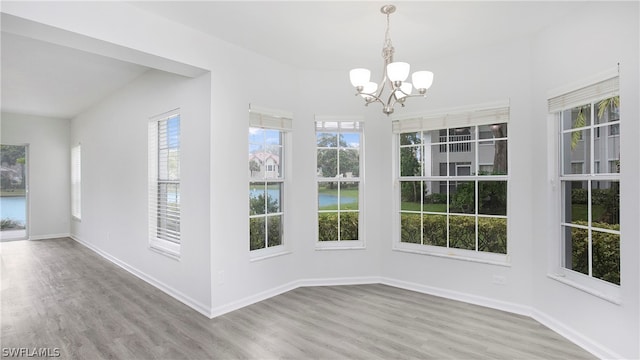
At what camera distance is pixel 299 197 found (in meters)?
4.37

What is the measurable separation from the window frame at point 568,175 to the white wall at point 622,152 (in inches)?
1.7

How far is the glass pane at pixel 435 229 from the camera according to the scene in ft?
13.3

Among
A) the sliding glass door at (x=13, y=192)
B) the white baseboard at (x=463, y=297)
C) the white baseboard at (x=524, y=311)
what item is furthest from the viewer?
the sliding glass door at (x=13, y=192)

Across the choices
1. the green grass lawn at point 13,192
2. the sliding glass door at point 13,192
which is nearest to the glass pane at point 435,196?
the sliding glass door at point 13,192

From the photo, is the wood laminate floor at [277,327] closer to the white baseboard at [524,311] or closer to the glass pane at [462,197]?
the white baseboard at [524,311]

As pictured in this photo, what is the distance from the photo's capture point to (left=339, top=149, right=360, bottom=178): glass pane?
14.8 feet

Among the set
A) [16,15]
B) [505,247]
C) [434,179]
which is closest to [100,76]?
[16,15]

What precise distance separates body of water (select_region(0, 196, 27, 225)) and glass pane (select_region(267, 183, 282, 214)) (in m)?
7.29

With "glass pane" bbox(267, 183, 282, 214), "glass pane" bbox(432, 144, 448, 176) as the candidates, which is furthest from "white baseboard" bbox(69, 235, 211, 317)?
"glass pane" bbox(432, 144, 448, 176)

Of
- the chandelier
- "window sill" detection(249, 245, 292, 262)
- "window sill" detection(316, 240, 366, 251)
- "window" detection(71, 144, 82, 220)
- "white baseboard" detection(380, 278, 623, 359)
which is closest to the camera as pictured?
the chandelier

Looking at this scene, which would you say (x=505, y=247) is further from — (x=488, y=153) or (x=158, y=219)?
(x=158, y=219)

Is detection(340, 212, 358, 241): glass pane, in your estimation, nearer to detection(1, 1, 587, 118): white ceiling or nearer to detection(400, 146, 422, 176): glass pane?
detection(400, 146, 422, 176): glass pane

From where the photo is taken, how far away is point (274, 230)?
4219 millimetres

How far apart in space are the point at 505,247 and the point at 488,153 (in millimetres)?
1070
